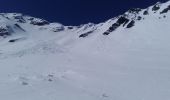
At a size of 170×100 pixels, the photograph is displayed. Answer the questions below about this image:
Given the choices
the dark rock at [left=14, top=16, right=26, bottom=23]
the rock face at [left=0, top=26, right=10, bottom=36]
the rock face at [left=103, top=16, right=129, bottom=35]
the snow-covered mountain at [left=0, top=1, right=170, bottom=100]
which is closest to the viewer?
the snow-covered mountain at [left=0, top=1, right=170, bottom=100]

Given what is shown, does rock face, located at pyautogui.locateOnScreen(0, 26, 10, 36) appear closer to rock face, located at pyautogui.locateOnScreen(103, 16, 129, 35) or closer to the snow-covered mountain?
the snow-covered mountain

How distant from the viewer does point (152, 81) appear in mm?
25203

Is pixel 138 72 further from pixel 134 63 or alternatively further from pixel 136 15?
pixel 136 15

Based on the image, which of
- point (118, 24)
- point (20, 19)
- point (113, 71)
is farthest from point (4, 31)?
point (113, 71)

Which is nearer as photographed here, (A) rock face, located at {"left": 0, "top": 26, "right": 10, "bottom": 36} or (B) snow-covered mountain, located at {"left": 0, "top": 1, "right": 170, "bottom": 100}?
(B) snow-covered mountain, located at {"left": 0, "top": 1, "right": 170, "bottom": 100}

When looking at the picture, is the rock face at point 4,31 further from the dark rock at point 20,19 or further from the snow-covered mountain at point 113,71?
the snow-covered mountain at point 113,71

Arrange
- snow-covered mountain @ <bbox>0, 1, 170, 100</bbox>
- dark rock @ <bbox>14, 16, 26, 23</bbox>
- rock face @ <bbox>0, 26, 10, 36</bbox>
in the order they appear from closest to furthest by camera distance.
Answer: snow-covered mountain @ <bbox>0, 1, 170, 100</bbox> → rock face @ <bbox>0, 26, 10, 36</bbox> → dark rock @ <bbox>14, 16, 26, 23</bbox>

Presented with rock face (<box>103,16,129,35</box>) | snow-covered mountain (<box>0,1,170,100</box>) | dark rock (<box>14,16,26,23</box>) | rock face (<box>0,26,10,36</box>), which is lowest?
snow-covered mountain (<box>0,1,170,100</box>)

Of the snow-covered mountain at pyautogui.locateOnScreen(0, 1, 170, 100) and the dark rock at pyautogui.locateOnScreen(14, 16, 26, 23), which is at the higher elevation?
the dark rock at pyautogui.locateOnScreen(14, 16, 26, 23)

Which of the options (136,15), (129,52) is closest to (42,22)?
(136,15)

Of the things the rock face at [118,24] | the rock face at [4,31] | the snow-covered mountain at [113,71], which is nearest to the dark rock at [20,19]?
the rock face at [4,31]

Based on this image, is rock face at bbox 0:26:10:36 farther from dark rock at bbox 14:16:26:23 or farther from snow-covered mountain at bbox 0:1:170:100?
snow-covered mountain at bbox 0:1:170:100

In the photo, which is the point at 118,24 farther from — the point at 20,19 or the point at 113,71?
the point at 20,19

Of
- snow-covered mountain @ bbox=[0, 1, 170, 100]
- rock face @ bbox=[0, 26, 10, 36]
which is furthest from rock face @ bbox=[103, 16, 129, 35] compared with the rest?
rock face @ bbox=[0, 26, 10, 36]
